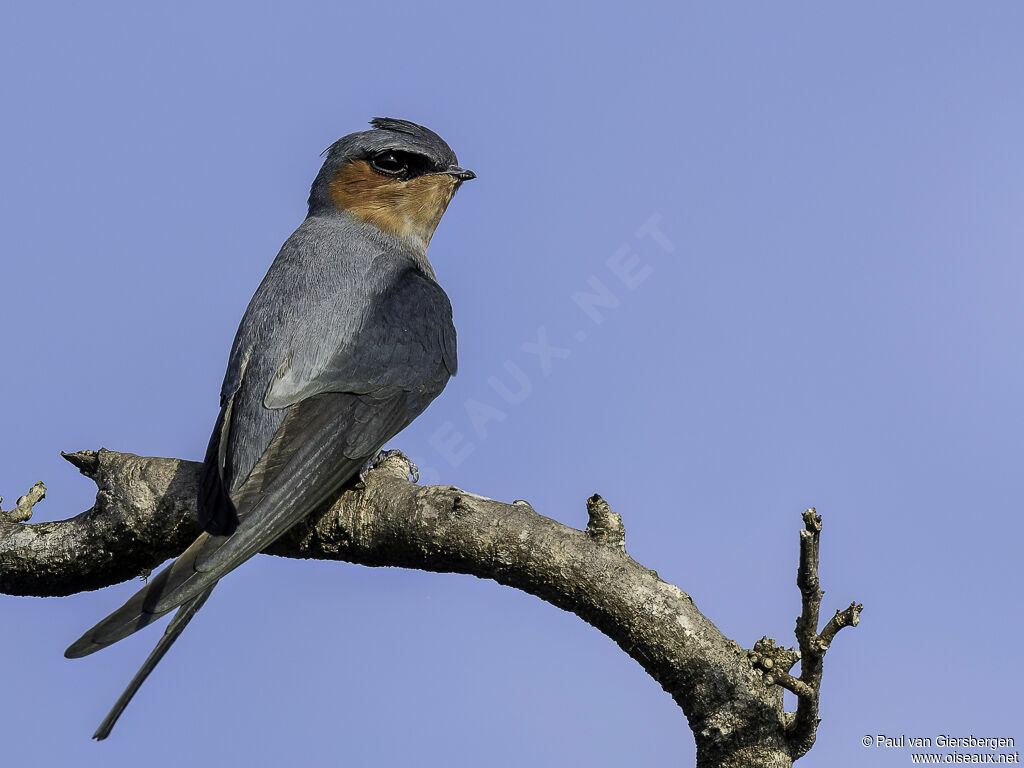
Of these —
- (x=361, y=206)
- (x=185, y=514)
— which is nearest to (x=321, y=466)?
(x=185, y=514)

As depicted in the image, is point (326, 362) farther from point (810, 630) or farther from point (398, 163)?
point (810, 630)

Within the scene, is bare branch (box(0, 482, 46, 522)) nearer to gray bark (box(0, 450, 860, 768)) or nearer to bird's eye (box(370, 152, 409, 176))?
gray bark (box(0, 450, 860, 768))

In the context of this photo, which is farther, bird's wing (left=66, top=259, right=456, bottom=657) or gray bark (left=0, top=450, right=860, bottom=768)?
bird's wing (left=66, top=259, right=456, bottom=657)

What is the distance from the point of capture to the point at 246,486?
5.18 meters

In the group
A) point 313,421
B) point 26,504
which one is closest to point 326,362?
point 313,421

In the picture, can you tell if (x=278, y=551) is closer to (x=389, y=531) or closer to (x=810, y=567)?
(x=389, y=531)

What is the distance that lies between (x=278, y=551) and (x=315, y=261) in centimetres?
209

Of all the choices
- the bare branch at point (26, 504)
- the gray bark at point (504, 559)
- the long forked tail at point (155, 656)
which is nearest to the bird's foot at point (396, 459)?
the gray bark at point (504, 559)

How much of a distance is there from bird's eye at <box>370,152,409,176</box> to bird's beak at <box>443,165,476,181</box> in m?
0.32

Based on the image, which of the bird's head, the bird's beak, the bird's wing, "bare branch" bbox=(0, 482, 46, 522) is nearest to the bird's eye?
the bird's head

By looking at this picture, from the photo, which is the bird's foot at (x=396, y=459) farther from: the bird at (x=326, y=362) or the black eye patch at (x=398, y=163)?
the black eye patch at (x=398, y=163)

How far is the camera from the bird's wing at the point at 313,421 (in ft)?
15.6

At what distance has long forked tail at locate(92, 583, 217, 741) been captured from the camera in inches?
201

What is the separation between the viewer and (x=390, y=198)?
306 inches
